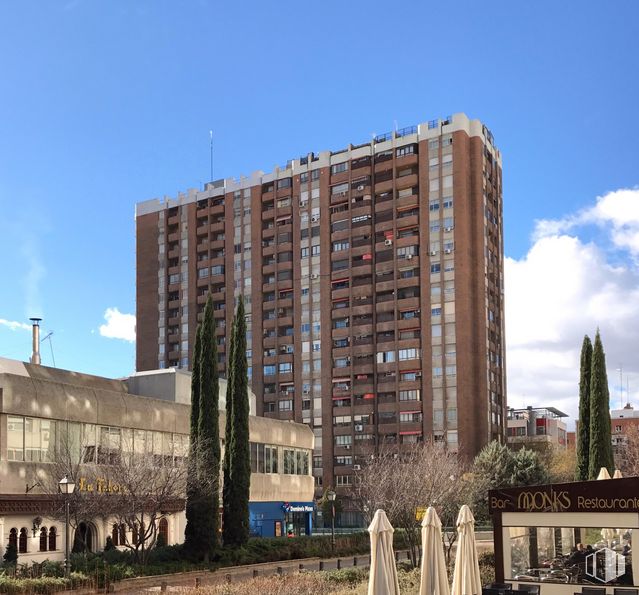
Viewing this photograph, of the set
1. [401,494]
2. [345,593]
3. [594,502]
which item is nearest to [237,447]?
[401,494]

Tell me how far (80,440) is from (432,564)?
26.2 m

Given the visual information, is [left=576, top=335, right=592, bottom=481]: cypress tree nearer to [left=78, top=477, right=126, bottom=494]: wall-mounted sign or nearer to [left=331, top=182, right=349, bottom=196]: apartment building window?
[left=78, top=477, right=126, bottom=494]: wall-mounted sign

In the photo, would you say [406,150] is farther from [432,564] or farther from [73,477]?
[432,564]

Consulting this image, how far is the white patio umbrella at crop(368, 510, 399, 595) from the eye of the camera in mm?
17469

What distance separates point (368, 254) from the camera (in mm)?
95875

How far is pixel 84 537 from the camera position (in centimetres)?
4097

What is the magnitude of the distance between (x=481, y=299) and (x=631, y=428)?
19446mm

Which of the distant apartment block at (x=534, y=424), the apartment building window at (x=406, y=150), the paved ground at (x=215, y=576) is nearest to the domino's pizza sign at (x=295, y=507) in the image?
the paved ground at (x=215, y=576)

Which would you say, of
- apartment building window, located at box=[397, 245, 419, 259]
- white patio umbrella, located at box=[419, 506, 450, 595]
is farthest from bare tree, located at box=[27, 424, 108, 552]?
apartment building window, located at box=[397, 245, 419, 259]

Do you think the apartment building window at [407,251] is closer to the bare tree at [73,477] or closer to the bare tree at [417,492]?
the bare tree at [417,492]

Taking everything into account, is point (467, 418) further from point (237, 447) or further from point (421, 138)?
point (237, 447)

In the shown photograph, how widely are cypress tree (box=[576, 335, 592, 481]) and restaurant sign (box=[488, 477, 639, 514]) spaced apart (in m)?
27.7

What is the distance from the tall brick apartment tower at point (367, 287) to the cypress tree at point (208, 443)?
161ft

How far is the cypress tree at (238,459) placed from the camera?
4197cm
